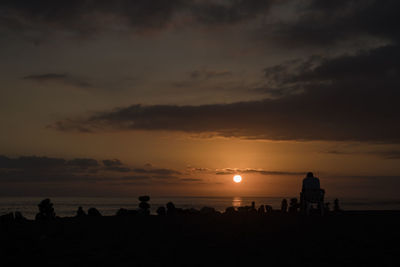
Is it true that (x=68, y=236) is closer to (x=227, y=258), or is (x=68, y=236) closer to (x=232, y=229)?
(x=232, y=229)

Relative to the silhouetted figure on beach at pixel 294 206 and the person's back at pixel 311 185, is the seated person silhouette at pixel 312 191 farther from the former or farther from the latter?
the silhouetted figure on beach at pixel 294 206

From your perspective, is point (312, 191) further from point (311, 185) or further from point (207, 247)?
point (207, 247)

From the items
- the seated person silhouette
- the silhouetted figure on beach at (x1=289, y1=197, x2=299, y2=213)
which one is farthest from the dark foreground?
the silhouetted figure on beach at (x1=289, y1=197, x2=299, y2=213)

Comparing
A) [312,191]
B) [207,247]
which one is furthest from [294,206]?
[207,247]

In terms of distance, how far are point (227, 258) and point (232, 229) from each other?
6.67 meters

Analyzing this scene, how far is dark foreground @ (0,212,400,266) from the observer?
10320 mm

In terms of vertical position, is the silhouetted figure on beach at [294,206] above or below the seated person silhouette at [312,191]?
below

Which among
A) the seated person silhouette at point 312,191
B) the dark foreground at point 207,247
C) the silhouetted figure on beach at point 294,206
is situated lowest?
the dark foreground at point 207,247

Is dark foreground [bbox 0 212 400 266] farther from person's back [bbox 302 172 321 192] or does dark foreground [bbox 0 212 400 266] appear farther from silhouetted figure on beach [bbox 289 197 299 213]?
silhouetted figure on beach [bbox 289 197 299 213]

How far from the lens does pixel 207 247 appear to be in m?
12.4

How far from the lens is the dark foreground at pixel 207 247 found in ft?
33.9

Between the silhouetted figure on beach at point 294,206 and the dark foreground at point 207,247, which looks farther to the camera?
the silhouetted figure on beach at point 294,206

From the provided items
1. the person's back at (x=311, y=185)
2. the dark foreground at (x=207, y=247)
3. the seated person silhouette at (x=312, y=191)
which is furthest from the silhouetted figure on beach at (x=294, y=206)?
the dark foreground at (x=207, y=247)

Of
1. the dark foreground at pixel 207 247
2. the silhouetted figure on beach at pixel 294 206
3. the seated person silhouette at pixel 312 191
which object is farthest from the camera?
the silhouetted figure on beach at pixel 294 206
